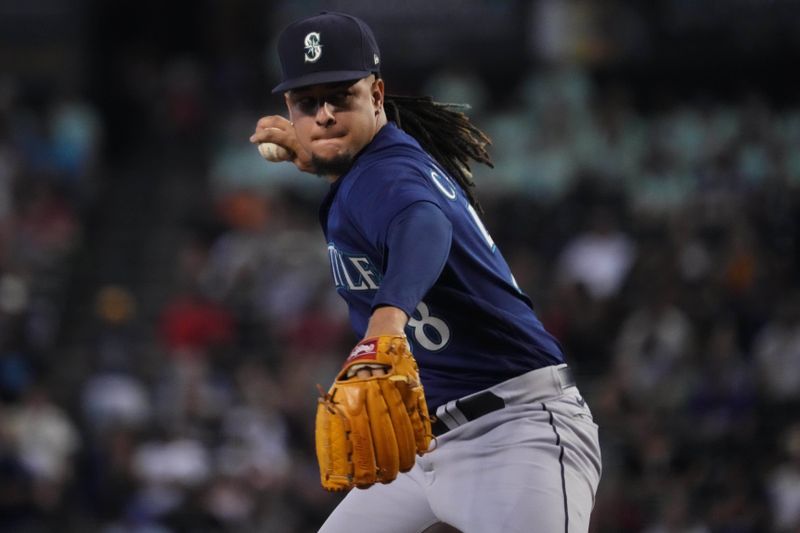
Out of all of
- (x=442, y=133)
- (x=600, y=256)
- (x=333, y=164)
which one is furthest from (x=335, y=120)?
(x=600, y=256)

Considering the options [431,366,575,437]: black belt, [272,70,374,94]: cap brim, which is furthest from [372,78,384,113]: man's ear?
[431,366,575,437]: black belt

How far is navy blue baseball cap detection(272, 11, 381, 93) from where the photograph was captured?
3.42 m

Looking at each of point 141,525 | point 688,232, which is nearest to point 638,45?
point 688,232

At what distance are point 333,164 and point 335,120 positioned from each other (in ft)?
0.43

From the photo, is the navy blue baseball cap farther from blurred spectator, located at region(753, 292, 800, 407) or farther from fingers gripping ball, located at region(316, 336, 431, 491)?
blurred spectator, located at region(753, 292, 800, 407)

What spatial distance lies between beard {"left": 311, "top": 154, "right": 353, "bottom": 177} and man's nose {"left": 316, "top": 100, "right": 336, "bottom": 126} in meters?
0.10

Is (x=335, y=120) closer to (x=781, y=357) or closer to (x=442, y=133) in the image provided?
(x=442, y=133)

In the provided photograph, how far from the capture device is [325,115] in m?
3.47

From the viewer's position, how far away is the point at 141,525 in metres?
9.27

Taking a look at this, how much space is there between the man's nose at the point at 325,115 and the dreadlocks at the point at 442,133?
0.57 meters

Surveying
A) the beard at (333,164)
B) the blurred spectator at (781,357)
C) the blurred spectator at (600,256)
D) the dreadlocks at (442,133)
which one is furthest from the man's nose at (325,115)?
the blurred spectator at (600,256)

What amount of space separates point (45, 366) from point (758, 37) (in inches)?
334

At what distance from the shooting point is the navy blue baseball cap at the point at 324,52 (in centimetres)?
342

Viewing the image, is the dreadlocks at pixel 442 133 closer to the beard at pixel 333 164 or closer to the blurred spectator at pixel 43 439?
the beard at pixel 333 164
